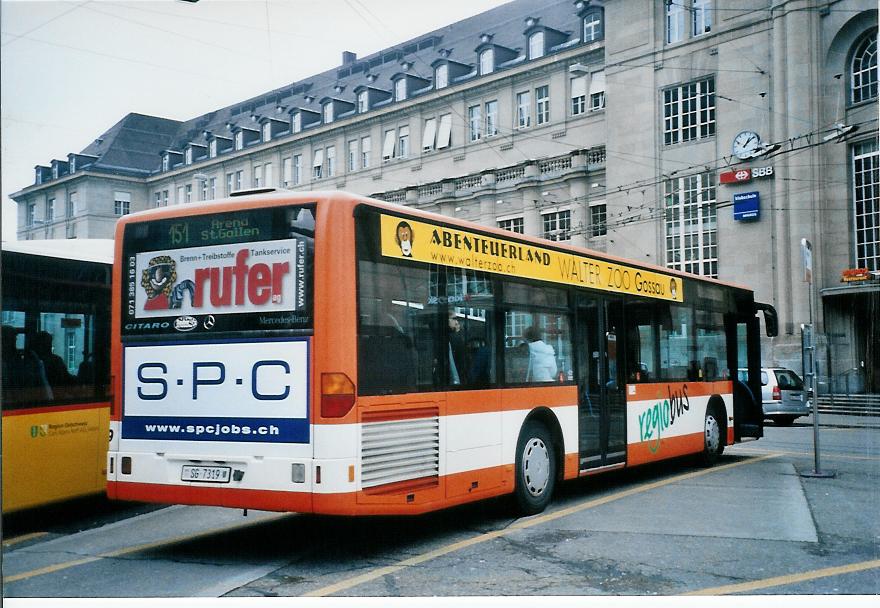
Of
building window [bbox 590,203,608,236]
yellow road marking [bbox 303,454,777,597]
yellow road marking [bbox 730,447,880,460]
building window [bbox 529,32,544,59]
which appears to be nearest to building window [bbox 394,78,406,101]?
yellow road marking [bbox 303,454,777,597]

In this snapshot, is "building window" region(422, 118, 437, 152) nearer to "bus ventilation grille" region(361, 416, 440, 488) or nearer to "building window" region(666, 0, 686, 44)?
"building window" region(666, 0, 686, 44)

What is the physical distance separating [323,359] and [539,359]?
3.24 metres

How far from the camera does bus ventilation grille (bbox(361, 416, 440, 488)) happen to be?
7.15m

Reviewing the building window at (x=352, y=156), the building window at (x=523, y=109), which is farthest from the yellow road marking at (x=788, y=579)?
Answer: the building window at (x=523, y=109)

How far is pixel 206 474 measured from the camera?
7.37 meters

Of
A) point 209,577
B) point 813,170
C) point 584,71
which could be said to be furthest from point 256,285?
point 584,71

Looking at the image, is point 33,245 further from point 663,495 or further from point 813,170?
point 813,170

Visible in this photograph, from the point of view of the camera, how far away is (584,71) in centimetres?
3516

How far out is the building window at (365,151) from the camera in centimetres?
1595

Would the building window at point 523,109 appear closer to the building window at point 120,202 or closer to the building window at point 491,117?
the building window at point 491,117

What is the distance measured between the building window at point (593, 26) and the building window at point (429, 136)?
1122 centimetres

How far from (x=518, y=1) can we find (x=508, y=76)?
13.4 m

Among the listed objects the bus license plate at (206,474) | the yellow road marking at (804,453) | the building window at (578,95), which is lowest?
the yellow road marking at (804,453)

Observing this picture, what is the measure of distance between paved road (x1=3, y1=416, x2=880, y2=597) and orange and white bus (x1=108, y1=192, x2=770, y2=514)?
1.58 feet
